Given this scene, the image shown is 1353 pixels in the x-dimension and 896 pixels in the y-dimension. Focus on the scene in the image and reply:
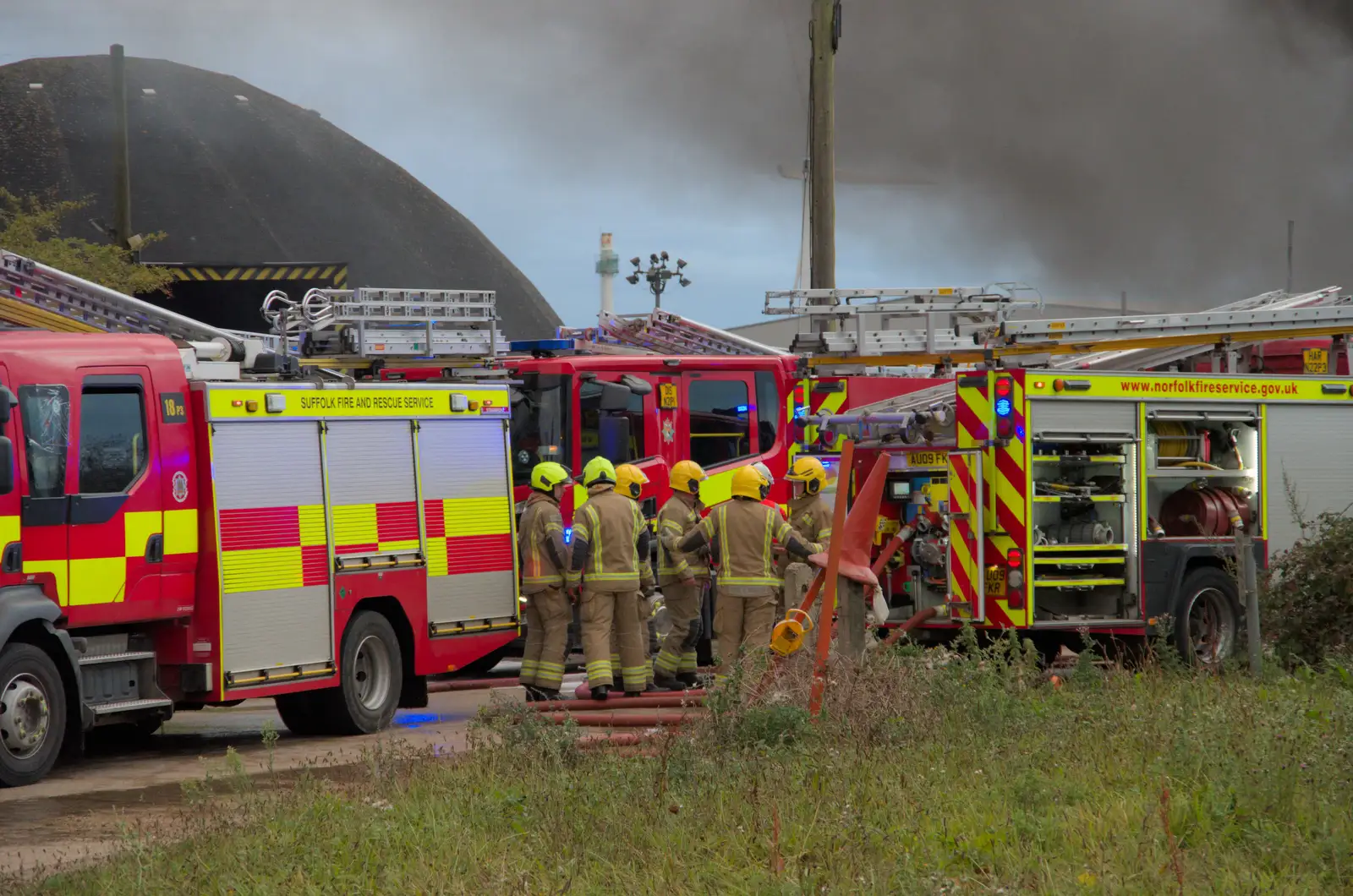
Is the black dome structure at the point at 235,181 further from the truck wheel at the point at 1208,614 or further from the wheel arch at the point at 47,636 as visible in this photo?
the wheel arch at the point at 47,636

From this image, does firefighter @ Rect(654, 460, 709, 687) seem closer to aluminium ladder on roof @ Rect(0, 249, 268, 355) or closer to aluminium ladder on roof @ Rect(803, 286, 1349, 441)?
aluminium ladder on roof @ Rect(803, 286, 1349, 441)

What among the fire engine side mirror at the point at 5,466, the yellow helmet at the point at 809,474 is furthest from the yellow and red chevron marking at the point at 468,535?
the fire engine side mirror at the point at 5,466

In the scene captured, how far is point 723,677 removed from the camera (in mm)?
8898

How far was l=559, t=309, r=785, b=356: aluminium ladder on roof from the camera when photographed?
17.7 metres

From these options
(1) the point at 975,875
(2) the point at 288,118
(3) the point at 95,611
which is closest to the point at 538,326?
(2) the point at 288,118

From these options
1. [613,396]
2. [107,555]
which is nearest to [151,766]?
[107,555]

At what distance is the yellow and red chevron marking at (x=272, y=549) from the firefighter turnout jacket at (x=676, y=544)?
2587 millimetres

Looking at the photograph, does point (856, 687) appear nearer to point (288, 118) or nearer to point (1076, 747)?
point (1076, 747)

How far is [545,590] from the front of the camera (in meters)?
12.0

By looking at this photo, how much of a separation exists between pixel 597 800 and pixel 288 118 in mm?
74975

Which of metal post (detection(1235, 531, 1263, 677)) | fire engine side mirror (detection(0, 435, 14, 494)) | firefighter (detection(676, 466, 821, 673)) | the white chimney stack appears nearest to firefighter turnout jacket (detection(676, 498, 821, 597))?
firefighter (detection(676, 466, 821, 673))

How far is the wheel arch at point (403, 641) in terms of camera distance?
11.8m

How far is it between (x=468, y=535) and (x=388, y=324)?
3.01 metres

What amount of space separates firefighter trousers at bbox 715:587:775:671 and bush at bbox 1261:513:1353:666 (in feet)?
10.5
